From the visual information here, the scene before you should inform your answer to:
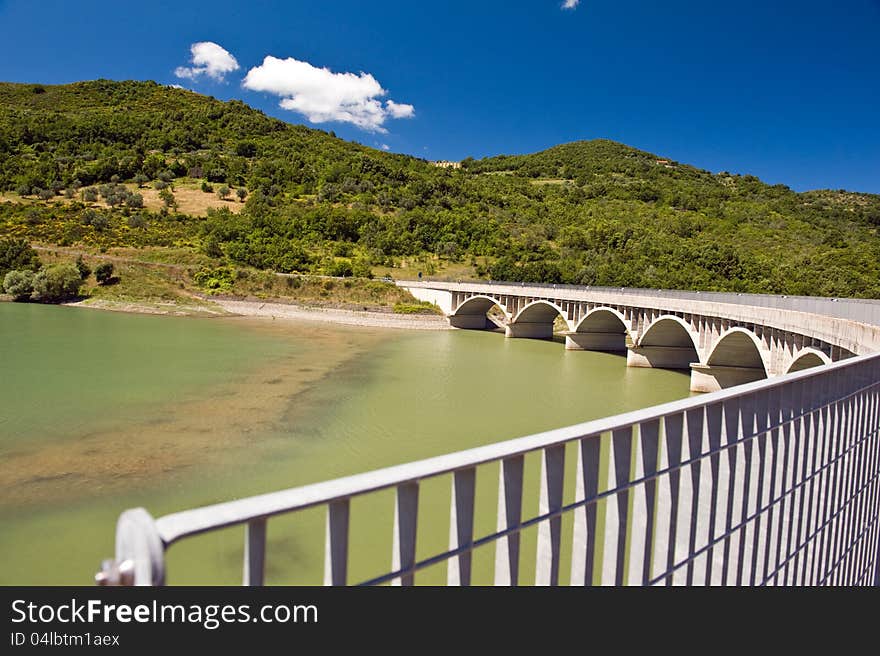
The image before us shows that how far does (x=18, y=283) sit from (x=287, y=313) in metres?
18.2

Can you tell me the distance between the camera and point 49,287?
136 ft

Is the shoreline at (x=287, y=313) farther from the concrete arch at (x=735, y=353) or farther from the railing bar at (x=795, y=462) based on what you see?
the railing bar at (x=795, y=462)

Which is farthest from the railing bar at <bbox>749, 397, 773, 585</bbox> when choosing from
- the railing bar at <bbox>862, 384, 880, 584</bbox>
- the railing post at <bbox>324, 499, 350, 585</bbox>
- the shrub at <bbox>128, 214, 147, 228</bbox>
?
the shrub at <bbox>128, 214, 147, 228</bbox>

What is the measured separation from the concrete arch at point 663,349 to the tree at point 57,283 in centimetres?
3704

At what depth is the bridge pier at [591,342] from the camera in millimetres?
33000

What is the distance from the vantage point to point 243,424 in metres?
14.2

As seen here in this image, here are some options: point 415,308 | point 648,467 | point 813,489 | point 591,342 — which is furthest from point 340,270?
point 648,467

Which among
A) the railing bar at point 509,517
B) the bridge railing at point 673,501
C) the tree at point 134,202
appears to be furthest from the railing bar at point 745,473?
the tree at point 134,202

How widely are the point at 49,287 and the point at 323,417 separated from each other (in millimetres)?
35534

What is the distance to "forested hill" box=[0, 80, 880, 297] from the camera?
50.5 m

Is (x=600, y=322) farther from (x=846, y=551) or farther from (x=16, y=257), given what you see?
(x=16, y=257)

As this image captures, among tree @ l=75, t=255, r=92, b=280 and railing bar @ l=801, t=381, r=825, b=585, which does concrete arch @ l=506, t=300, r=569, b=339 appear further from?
railing bar @ l=801, t=381, r=825, b=585

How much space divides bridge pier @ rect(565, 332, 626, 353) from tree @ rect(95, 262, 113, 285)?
108ft

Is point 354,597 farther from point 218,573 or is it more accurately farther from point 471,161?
point 471,161
